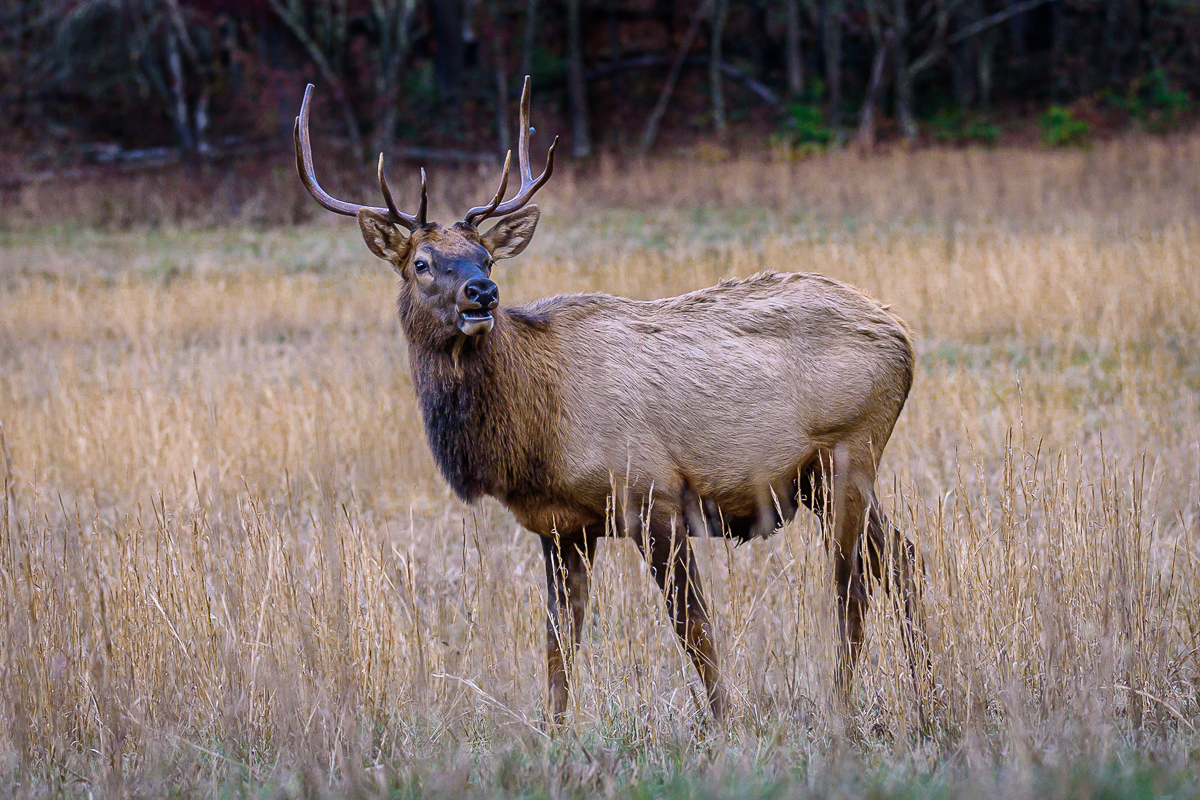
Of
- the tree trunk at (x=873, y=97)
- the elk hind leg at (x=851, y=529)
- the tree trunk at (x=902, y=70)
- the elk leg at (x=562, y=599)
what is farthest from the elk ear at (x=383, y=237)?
the tree trunk at (x=902, y=70)

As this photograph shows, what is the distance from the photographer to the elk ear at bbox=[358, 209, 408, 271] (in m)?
5.21

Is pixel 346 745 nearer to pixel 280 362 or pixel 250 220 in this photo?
pixel 280 362

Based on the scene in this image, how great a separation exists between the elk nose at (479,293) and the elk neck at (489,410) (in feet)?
0.93

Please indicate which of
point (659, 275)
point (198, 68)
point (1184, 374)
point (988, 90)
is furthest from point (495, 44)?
point (1184, 374)

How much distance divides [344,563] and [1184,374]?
7.13 metres

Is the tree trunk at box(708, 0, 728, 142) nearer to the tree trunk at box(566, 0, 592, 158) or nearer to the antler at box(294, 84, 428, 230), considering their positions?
the tree trunk at box(566, 0, 592, 158)

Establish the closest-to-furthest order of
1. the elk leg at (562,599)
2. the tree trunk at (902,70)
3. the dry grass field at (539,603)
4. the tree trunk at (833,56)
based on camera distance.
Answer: the dry grass field at (539,603) → the elk leg at (562,599) → the tree trunk at (902,70) → the tree trunk at (833,56)

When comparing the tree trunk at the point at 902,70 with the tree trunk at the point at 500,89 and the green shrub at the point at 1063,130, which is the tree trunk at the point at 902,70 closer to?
the green shrub at the point at 1063,130

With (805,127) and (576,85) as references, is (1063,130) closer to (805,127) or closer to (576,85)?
(805,127)

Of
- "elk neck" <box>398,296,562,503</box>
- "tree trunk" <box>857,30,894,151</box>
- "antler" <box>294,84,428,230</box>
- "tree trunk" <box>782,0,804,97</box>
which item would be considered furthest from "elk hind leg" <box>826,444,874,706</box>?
"tree trunk" <box>782,0,804,97</box>

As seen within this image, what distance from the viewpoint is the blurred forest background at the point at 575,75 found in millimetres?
26328

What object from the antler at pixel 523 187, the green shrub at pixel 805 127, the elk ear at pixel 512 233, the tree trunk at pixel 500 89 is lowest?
the elk ear at pixel 512 233

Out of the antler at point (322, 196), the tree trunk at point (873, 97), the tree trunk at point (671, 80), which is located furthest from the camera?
the tree trunk at point (671, 80)

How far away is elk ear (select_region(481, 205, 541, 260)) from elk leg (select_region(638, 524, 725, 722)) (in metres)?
1.54
